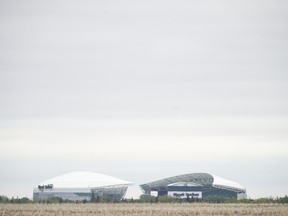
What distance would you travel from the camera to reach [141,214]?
3467 inches

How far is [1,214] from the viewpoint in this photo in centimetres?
8725

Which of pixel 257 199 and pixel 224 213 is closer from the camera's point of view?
pixel 224 213

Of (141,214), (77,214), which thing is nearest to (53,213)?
(77,214)

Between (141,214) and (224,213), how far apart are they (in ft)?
35.0

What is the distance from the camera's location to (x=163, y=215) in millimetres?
86625

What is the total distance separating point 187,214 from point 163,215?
4.41 m

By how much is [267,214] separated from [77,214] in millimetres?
20885

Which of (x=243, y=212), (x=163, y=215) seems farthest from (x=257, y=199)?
(x=163, y=215)

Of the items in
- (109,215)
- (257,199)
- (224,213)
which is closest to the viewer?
(109,215)

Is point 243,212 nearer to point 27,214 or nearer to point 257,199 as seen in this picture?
point 27,214

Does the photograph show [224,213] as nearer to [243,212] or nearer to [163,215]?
[243,212]

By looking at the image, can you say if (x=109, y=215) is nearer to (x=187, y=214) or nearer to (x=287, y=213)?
(x=187, y=214)

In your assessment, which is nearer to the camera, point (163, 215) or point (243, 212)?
point (163, 215)

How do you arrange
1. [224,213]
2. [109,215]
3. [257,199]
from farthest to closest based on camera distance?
[257,199] < [224,213] < [109,215]
